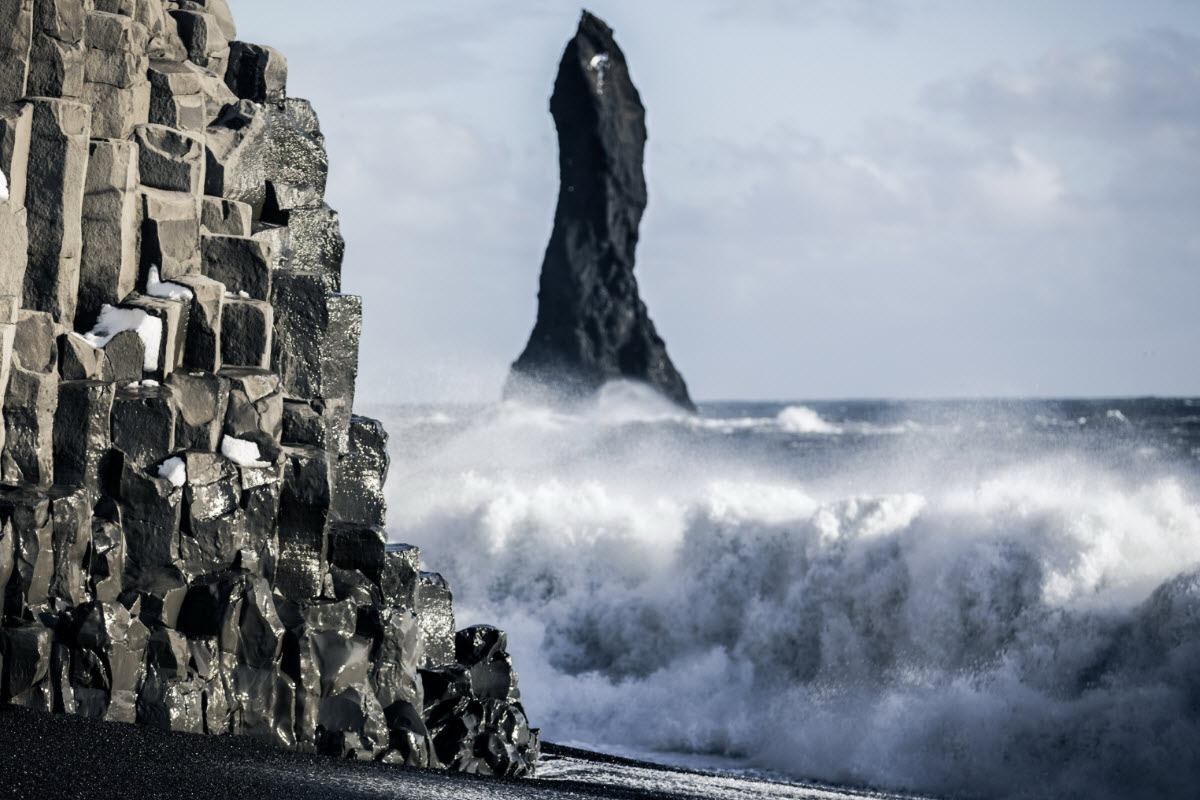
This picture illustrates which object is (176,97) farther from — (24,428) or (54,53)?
(24,428)

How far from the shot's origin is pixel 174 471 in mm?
6766

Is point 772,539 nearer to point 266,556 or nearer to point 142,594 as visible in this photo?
point 266,556

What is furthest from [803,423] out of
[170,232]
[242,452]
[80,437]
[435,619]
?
[80,437]

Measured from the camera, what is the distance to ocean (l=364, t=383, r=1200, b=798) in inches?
383

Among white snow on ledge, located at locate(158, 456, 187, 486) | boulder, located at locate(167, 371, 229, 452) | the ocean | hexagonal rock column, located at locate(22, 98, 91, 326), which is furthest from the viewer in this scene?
the ocean

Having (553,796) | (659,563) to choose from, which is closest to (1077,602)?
(659,563)

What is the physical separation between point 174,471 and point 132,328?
855 millimetres

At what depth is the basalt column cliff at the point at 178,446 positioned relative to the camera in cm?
639

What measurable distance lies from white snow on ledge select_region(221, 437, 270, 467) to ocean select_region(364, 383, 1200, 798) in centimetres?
469

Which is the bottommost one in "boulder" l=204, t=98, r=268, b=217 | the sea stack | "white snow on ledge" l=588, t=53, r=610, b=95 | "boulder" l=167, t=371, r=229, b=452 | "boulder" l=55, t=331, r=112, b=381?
"boulder" l=167, t=371, r=229, b=452

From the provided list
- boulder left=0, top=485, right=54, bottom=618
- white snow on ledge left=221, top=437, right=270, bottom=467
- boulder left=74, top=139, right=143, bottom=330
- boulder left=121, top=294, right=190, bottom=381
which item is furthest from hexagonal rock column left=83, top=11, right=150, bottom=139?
boulder left=0, top=485, right=54, bottom=618

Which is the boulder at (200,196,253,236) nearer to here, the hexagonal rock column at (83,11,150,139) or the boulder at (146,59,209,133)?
the boulder at (146,59,209,133)

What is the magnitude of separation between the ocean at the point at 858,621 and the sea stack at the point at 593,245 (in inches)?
1417

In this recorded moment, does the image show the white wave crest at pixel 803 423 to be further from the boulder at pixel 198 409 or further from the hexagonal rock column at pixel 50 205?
the hexagonal rock column at pixel 50 205
